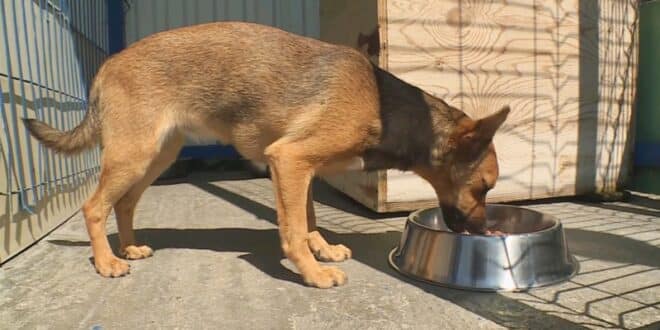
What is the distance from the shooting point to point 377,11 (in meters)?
3.88

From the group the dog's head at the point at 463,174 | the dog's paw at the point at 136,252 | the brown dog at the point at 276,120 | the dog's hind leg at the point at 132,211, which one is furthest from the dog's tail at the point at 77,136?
the dog's head at the point at 463,174

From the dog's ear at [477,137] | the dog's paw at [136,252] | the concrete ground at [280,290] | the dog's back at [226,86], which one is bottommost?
the concrete ground at [280,290]

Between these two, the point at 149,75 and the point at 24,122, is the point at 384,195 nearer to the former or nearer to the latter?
the point at 149,75

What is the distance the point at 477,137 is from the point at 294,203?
1039mm

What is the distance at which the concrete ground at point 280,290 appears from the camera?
6.89ft

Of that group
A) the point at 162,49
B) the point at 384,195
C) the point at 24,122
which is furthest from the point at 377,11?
the point at 24,122

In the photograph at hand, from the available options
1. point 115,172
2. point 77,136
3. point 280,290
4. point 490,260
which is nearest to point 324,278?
point 280,290

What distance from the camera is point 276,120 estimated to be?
288 centimetres

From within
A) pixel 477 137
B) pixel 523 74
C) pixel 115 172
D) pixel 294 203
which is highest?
pixel 523 74

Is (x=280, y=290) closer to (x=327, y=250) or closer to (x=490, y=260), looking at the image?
(x=327, y=250)

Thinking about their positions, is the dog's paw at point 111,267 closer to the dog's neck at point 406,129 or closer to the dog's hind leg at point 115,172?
the dog's hind leg at point 115,172

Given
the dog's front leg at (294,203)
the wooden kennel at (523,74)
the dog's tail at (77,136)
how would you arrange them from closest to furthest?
the dog's front leg at (294,203), the dog's tail at (77,136), the wooden kennel at (523,74)

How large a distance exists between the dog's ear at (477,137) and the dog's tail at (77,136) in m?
2.08

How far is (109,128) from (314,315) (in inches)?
63.4
